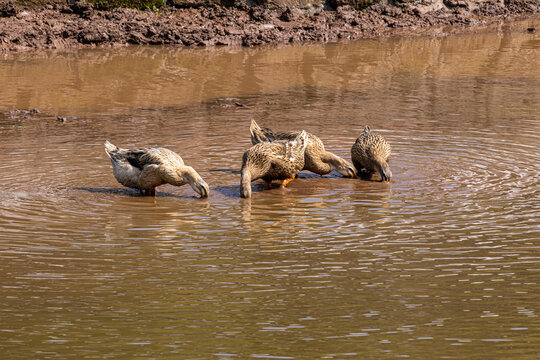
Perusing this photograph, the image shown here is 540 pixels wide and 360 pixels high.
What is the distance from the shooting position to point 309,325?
15.6 ft

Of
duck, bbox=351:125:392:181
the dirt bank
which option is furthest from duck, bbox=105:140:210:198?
the dirt bank

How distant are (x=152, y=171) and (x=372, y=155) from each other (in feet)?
8.17

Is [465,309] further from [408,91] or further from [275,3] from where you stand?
[275,3]

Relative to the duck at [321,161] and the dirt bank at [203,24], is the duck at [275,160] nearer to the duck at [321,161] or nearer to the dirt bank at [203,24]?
the duck at [321,161]

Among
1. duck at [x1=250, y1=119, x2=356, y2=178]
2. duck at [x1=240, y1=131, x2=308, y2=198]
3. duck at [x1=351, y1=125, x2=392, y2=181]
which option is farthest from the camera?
duck at [x1=250, y1=119, x2=356, y2=178]

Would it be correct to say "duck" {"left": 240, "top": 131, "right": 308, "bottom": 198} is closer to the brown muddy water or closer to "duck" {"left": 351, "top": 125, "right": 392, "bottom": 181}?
the brown muddy water

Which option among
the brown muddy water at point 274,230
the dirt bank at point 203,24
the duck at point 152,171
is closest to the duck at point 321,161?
the brown muddy water at point 274,230

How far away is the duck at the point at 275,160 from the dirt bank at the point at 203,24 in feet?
39.0

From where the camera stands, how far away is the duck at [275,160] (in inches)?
360

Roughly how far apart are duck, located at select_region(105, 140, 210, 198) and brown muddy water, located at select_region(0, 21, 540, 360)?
0.18 metres

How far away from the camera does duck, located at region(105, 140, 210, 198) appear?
867cm

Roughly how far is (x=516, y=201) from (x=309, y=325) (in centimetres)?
383

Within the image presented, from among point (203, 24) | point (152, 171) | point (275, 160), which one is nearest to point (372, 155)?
point (275, 160)

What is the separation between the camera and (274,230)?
7309mm
